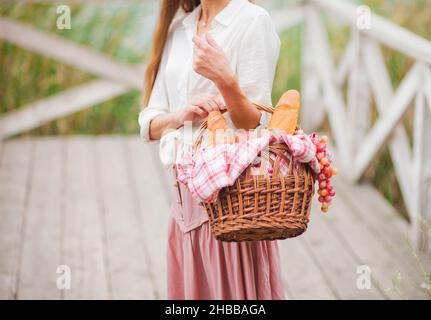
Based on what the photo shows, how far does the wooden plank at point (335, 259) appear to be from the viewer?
12.1 ft

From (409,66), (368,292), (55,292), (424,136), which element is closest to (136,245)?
(55,292)

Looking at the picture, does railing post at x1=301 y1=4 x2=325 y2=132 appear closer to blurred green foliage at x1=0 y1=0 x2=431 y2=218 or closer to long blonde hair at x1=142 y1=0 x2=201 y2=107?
blurred green foliage at x1=0 y1=0 x2=431 y2=218

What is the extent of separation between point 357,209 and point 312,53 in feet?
5.26

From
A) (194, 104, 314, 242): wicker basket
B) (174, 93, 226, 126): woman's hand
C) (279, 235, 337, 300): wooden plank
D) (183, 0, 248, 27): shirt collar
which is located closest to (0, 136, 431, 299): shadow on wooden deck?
(279, 235, 337, 300): wooden plank

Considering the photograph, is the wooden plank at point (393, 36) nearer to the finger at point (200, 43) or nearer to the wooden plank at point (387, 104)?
the wooden plank at point (387, 104)

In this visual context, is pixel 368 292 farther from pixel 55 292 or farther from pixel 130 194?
pixel 130 194

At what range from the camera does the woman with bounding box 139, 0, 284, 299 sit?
2.27 m

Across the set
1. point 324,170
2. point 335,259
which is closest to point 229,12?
point 324,170

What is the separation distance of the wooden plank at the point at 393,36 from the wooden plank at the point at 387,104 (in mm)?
110

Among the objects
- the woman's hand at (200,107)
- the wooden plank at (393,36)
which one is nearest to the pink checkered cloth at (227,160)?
the woman's hand at (200,107)

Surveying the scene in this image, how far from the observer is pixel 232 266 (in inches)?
98.8

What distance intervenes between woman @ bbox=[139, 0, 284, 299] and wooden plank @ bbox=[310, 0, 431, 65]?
1725mm

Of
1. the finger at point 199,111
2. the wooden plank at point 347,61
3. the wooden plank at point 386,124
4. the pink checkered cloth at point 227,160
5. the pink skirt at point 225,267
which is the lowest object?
the pink skirt at point 225,267

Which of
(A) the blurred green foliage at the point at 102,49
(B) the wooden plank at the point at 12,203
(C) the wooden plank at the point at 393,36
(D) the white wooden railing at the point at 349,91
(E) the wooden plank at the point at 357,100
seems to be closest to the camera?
(B) the wooden plank at the point at 12,203
